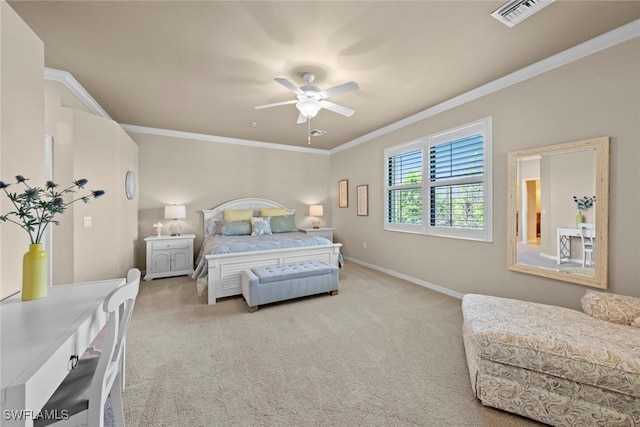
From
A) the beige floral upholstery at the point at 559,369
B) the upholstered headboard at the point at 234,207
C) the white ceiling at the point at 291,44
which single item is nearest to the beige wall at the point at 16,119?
the white ceiling at the point at 291,44

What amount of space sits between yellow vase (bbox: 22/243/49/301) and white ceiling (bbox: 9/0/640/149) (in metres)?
1.86

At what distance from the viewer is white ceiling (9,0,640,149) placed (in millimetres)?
1913

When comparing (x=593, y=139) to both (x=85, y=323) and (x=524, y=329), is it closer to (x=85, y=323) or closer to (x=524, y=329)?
(x=524, y=329)

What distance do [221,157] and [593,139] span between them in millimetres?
5639

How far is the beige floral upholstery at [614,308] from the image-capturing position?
1853 millimetres

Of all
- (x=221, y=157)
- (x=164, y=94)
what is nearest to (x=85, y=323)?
(x=164, y=94)

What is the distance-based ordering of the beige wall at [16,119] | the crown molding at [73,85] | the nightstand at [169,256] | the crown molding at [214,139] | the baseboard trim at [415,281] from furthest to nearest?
the crown molding at [214,139] → the nightstand at [169,256] → the baseboard trim at [415,281] → the crown molding at [73,85] → the beige wall at [16,119]

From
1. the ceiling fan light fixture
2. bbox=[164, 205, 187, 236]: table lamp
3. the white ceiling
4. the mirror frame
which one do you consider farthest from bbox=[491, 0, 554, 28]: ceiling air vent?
bbox=[164, 205, 187, 236]: table lamp

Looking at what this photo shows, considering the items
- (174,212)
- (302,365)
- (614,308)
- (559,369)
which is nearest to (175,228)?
(174,212)

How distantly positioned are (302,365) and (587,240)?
114 inches

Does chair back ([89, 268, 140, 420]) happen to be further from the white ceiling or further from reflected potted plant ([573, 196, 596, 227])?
reflected potted plant ([573, 196, 596, 227])

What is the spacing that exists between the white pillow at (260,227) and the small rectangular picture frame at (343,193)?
1.97 m

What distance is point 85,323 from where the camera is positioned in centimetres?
109

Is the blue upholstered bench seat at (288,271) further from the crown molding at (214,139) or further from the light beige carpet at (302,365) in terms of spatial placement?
the crown molding at (214,139)
